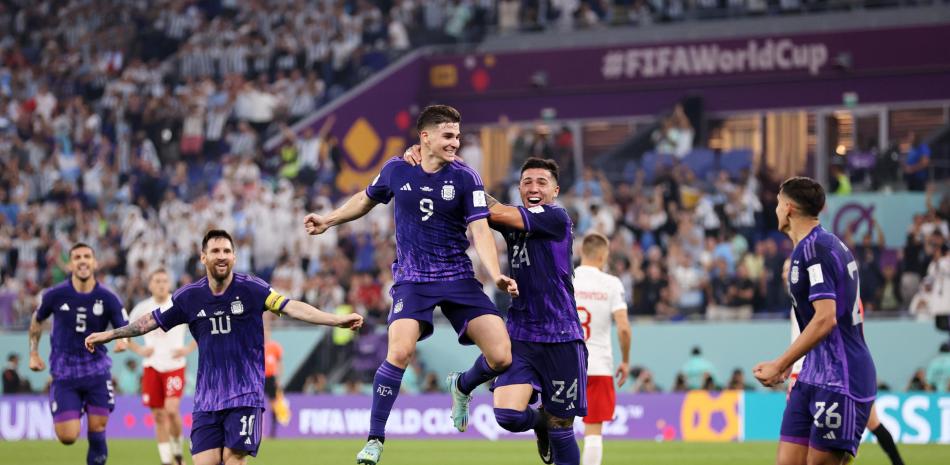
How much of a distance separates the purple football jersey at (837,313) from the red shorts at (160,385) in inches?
434

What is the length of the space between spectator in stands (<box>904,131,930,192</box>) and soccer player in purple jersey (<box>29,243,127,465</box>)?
52.7ft

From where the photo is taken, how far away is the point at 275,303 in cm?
1161

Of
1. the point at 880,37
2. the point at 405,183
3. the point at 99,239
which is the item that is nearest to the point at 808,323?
the point at 405,183

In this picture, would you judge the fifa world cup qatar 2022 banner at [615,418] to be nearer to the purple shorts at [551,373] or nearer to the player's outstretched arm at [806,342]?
the purple shorts at [551,373]

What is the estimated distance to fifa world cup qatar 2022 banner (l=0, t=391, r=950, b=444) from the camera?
2144 centimetres

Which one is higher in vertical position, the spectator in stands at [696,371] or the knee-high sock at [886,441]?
the spectator in stands at [696,371]

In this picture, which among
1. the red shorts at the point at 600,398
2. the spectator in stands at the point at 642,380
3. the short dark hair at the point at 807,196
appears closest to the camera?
the short dark hair at the point at 807,196

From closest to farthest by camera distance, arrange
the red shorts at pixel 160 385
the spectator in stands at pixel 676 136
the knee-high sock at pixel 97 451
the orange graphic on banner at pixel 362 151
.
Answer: the knee-high sock at pixel 97 451 → the red shorts at pixel 160 385 → the spectator in stands at pixel 676 136 → the orange graphic on banner at pixel 362 151

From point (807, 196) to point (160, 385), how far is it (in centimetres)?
1135

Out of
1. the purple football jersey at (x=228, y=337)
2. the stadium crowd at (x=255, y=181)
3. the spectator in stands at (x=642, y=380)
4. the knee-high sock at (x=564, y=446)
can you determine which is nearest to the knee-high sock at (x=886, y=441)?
the knee-high sock at (x=564, y=446)

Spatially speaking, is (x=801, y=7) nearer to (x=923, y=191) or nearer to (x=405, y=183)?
(x=923, y=191)

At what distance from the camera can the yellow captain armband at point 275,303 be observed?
11562 millimetres

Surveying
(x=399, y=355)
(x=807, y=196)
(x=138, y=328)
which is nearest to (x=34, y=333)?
(x=138, y=328)

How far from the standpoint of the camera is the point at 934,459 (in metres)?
17.1
